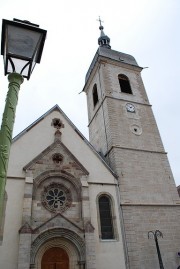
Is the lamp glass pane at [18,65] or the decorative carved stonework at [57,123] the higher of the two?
the decorative carved stonework at [57,123]

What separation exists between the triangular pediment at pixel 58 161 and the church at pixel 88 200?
5 cm

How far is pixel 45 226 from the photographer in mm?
10891

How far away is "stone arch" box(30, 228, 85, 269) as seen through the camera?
34.6ft

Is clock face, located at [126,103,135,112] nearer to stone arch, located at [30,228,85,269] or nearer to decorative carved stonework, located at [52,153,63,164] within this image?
decorative carved stonework, located at [52,153,63,164]

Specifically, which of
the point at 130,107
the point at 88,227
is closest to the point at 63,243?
the point at 88,227

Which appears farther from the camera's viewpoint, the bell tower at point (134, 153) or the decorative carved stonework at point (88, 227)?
the bell tower at point (134, 153)

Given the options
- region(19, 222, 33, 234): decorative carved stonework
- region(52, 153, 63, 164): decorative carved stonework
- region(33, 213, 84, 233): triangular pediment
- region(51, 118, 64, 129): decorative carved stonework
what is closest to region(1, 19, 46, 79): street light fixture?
region(19, 222, 33, 234): decorative carved stonework

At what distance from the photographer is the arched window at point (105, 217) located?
12005mm

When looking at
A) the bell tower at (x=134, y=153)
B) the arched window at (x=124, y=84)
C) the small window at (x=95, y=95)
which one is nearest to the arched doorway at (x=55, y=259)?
the bell tower at (x=134, y=153)

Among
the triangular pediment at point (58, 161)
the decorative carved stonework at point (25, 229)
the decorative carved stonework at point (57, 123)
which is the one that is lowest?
the decorative carved stonework at point (25, 229)

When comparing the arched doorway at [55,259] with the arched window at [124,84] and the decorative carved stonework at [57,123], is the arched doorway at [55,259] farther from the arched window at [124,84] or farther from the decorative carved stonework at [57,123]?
the arched window at [124,84]

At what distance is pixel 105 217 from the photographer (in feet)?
41.0

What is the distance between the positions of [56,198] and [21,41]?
10133 mm

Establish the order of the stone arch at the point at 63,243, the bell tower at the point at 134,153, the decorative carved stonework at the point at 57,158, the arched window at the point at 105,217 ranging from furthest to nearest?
1. the decorative carved stonework at the point at 57,158
2. the bell tower at the point at 134,153
3. the arched window at the point at 105,217
4. the stone arch at the point at 63,243
